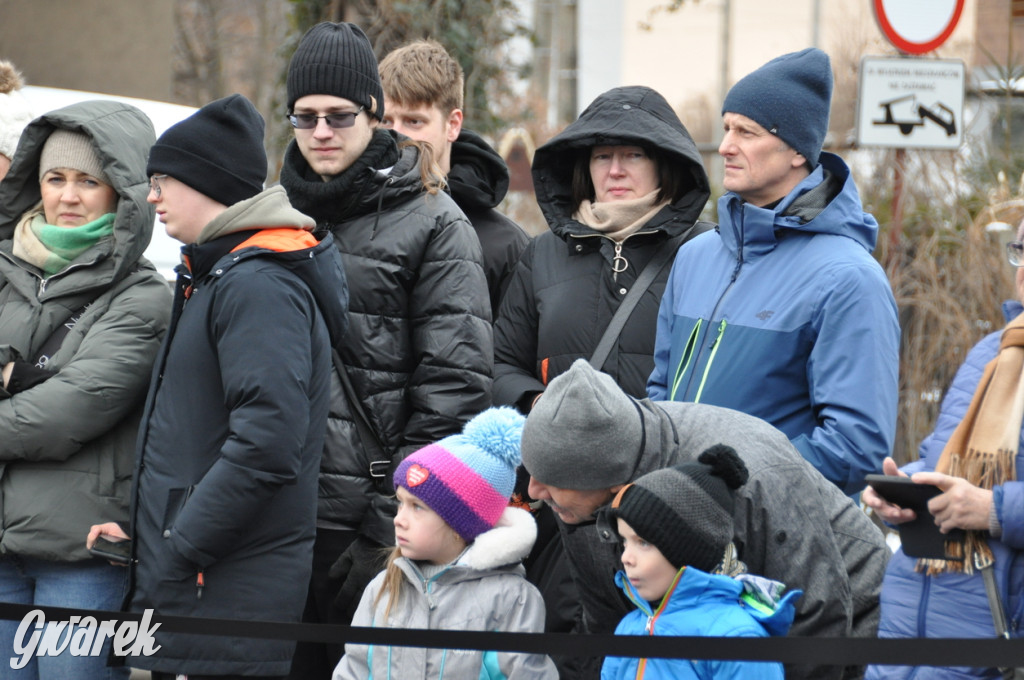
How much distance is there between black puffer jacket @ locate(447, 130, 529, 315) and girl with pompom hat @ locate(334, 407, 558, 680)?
1123 mm

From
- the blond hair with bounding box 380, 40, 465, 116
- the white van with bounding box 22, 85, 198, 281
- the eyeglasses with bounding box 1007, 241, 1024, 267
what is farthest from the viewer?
the white van with bounding box 22, 85, 198, 281

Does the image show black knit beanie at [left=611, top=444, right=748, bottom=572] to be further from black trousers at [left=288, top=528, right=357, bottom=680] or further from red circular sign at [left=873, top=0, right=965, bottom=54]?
red circular sign at [left=873, top=0, right=965, bottom=54]

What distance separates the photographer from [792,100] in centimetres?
332

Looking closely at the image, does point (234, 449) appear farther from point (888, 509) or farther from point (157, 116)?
point (157, 116)

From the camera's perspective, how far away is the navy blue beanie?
329 cm

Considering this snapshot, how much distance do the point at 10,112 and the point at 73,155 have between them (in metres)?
0.79

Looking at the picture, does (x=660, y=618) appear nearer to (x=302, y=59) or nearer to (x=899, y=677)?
(x=899, y=677)

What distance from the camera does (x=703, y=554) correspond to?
2543 mm

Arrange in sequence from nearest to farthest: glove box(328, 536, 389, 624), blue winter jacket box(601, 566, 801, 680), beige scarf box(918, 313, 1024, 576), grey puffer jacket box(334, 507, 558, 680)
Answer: blue winter jacket box(601, 566, 801, 680), beige scarf box(918, 313, 1024, 576), grey puffer jacket box(334, 507, 558, 680), glove box(328, 536, 389, 624)

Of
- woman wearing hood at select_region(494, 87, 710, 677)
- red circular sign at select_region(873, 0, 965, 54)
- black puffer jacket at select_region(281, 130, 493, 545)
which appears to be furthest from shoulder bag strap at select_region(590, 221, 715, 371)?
red circular sign at select_region(873, 0, 965, 54)

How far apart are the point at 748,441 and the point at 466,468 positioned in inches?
33.6

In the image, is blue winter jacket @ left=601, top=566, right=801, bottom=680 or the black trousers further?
the black trousers

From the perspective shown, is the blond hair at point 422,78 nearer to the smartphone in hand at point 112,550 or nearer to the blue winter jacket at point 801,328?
the blue winter jacket at point 801,328

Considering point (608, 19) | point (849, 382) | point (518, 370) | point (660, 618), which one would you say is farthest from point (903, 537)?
point (608, 19)
